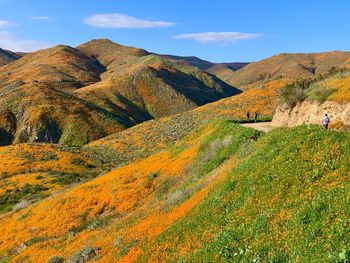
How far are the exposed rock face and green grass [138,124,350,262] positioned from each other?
11783 millimetres

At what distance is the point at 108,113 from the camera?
12056 centimetres

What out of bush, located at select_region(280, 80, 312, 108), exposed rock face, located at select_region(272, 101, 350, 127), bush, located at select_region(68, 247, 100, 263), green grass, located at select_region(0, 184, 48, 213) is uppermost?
bush, located at select_region(280, 80, 312, 108)

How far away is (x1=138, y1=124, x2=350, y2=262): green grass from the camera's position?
10.1 metres

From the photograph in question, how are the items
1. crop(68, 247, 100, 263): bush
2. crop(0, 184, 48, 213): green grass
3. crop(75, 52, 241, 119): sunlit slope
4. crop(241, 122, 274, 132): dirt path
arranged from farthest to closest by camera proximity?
crop(75, 52, 241, 119): sunlit slope < crop(0, 184, 48, 213): green grass < crop(241, 122, 274, 132): dirt path < crop(68, 247, 100, 263): bush

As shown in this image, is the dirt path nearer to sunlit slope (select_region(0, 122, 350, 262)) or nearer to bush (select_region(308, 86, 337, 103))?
bush (select_region(308, 86, 337, 103))

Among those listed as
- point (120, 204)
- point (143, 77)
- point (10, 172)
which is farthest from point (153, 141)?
point (143, 77)

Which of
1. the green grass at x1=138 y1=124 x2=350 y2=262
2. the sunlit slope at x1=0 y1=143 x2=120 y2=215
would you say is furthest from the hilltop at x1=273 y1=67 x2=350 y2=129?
the sunlit slope at x1=0 y1=143 x2=120 y2=215

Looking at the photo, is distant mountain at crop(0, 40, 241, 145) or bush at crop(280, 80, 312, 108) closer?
bush at crop(280, 80, 312, 108)

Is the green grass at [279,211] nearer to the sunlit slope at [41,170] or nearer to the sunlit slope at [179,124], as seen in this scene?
the sunlit slope at [41,170]

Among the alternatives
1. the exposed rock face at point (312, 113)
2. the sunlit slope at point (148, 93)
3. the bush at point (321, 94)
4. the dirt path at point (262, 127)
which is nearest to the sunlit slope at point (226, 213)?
the dirt path at point (262, 127)

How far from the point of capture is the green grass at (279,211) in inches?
399

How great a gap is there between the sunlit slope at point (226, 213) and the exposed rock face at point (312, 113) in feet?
25.4

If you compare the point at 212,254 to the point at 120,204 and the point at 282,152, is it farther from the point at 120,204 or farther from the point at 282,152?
the point at 120,204

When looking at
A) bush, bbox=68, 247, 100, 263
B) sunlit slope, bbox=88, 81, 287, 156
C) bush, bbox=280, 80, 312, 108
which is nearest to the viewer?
bush, bbox=68, 247, 100, 263
